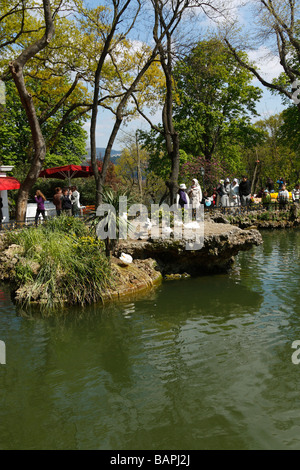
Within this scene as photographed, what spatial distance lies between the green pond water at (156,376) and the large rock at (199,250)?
2.36 metres

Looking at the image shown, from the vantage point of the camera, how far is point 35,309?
8.95 metres

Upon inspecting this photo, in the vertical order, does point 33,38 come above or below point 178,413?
above

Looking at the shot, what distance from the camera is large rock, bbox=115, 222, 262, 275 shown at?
1166 centimetres

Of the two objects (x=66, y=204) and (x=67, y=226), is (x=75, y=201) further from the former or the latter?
(x=67, y=226)

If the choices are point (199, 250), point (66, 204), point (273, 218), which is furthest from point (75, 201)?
point (273, 218)

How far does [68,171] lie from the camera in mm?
22969

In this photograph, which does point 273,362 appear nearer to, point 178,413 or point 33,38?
point 178,413

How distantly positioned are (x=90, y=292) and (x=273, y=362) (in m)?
4.66

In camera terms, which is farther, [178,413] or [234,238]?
[234,238]

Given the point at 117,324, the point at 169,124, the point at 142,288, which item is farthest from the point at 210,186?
the point at 117,324

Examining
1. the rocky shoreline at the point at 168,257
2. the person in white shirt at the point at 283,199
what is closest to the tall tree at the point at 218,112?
the person in white shirt at the point at 283,199

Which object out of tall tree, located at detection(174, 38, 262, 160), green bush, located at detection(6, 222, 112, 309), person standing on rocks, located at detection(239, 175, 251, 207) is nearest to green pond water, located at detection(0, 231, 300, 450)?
green bush, located at detection(6, 222, 112, 309)

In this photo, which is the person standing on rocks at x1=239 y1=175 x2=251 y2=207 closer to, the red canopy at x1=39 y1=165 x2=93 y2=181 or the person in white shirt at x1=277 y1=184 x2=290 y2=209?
the person in white shirt at x1=277 y1=184 x2=290 y2=209

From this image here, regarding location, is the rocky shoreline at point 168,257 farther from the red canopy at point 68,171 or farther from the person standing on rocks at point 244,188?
the red canopy at point 68,171
